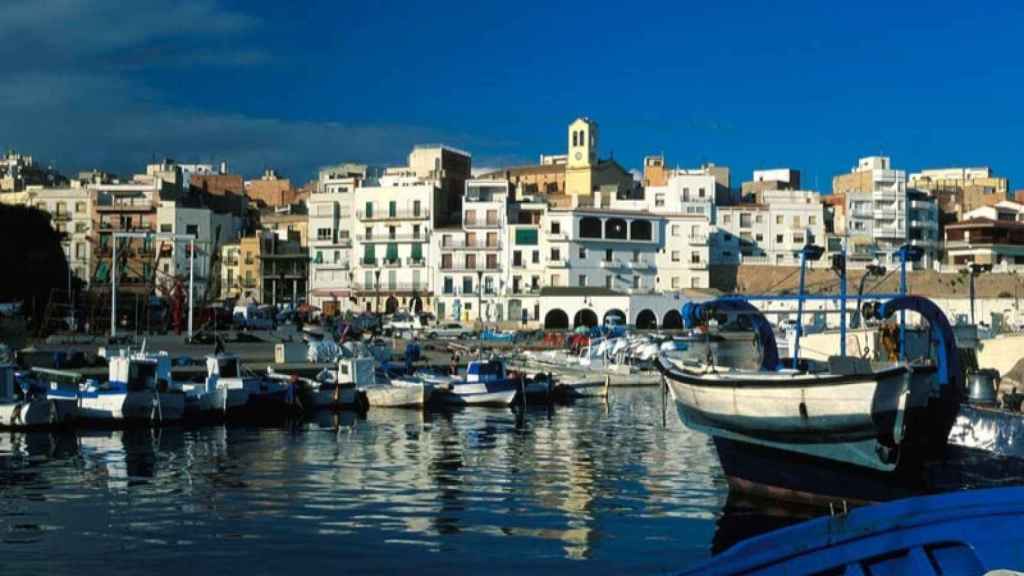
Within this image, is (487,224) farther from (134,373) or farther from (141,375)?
(134,373)

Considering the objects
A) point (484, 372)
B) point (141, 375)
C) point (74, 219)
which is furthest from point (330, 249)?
point (141, 375)

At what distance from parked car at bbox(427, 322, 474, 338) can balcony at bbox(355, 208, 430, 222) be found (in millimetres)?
11564

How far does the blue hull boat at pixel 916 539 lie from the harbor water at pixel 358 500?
9.92m

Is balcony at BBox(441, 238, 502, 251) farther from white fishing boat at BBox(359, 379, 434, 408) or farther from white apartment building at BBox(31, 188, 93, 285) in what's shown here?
white fishing boat at BBox(359, 379, 434, 408)

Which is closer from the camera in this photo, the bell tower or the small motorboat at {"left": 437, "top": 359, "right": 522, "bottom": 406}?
the small motorboat at {"left": 437, "top": 359, "right": 522, "bottom": 406}

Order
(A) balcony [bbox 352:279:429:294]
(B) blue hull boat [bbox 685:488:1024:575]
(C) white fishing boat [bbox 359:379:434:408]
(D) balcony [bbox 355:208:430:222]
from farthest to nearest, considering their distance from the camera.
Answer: (D) balcony [bbox 355:208:430:222], (A) balcony [bbox 352:279:429:294], (C) white fishing boat [bbox 359:379:434:408], (B) blue hull boat [bbox 685:488:1024:575]

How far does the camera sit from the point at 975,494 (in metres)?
5.80

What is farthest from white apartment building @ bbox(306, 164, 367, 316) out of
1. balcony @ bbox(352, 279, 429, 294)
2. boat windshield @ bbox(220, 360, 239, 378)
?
boat windshield @ bbox(220, 360, 239, 378)

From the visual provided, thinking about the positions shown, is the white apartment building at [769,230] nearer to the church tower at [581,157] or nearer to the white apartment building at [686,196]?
the white apartment building at [686,196]

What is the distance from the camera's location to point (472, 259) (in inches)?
3770

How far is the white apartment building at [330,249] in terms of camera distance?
100938mm

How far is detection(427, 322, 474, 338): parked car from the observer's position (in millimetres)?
82500

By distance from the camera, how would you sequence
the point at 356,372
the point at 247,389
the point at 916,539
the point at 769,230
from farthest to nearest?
the point at 769,230, the point at 356,372, the point at 247,389, the point at 916,539

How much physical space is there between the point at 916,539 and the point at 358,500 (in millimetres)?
18529
